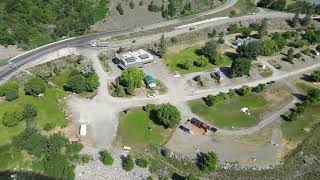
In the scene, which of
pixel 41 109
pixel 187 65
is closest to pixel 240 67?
pixel 187 65

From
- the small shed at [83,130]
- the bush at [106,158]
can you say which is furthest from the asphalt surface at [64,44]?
the bush at [106,158]

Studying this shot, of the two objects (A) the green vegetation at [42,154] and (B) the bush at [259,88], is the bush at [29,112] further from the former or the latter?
(B) the bush at [259,88]

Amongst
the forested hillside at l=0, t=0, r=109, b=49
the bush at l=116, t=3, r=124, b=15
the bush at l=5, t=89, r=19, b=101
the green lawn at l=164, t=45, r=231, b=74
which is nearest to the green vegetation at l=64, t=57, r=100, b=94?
the bush at l=5, t=89, r=19, b=101

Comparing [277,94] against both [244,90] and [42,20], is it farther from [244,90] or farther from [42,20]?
[42,20]

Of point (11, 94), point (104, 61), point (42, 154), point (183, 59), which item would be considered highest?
point (11, 94)

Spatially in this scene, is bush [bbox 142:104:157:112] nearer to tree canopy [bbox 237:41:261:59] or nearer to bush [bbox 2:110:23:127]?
bush [bbox 2:110:23:127]

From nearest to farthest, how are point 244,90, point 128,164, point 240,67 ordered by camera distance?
point 128,164
point 244,90
point 240,67

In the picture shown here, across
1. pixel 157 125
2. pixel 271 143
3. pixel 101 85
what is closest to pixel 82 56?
pixel 101 85
